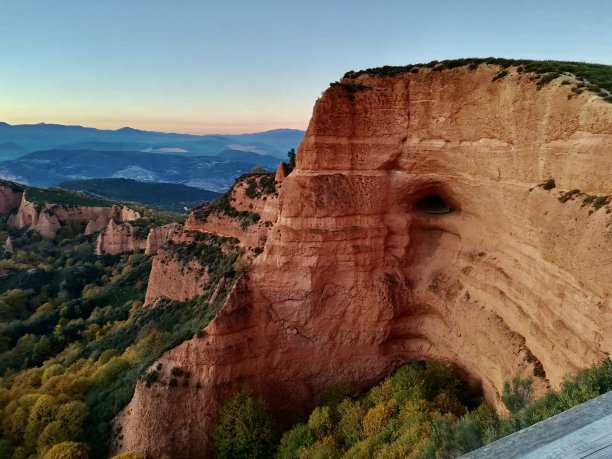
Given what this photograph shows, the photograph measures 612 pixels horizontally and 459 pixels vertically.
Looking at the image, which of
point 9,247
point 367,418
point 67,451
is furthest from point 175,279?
point 9,247

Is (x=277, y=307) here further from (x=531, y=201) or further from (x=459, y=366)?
(x=531, y=201)

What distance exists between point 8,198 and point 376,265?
333 ft

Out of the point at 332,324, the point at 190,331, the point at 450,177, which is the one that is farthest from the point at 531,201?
the point at 190,331

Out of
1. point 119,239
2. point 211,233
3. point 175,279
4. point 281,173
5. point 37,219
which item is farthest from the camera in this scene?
point 37,219

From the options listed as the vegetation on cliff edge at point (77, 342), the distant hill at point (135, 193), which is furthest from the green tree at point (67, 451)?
the distant hill at point (135, 193)

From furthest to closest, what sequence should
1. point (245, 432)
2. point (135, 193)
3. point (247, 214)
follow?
point (135, 193), point (247, 214), point (245, 432)

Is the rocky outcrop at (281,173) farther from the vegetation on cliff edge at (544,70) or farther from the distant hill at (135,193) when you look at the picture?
the distant hill at (135,193)

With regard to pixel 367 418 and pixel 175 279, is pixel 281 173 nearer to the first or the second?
pixel 175 279

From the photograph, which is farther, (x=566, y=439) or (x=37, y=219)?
(x=37, y=219)

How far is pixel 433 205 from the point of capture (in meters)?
21.7

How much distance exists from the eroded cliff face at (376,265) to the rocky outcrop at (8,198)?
92660 millimetres

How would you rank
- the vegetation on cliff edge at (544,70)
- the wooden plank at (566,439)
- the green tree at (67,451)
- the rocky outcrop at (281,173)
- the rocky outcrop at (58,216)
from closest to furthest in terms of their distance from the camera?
the wooden plank at (566,439) < the vegetation on cliff edge at (544,70) < the green tree at (67,451) < the rocky outcrop at (281,173) < the rocky outcrop at (58,216)

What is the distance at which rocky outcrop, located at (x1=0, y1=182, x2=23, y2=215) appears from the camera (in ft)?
309

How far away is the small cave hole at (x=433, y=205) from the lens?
2111 centimetres
